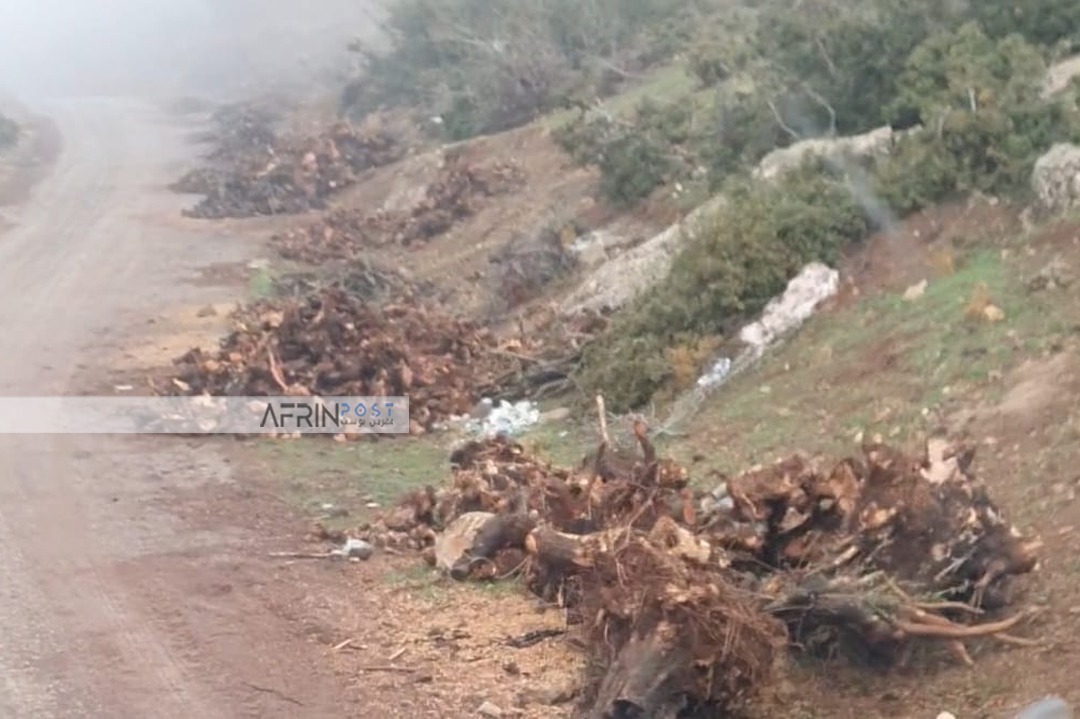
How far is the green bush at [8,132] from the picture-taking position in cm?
3212

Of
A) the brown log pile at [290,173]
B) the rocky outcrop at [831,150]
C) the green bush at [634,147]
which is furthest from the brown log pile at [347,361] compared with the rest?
the brown log pile at [290,173]

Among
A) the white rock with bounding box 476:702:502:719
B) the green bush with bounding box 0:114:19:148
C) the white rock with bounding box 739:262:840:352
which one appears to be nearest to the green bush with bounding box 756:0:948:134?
the white rock with bounding box 739:262:840:352

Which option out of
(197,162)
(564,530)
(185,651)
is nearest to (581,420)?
(564,530)

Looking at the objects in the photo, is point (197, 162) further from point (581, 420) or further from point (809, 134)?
point (581, 420)

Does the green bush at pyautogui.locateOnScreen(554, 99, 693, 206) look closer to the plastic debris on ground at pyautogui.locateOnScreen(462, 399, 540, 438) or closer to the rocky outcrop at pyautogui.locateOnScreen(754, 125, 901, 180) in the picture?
the rocky outcrop at pyautogui.locateOnScreen(754, 125, 901, 180)

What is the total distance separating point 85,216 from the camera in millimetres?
24250

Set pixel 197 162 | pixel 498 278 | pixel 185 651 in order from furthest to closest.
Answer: pixel 197 162 → pixel 498 278 → pixel 185 651

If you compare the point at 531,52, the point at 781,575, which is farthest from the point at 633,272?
the point at 531,52

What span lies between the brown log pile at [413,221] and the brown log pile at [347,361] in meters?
6.67

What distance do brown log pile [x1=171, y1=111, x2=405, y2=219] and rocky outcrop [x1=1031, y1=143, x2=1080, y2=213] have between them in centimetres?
1560

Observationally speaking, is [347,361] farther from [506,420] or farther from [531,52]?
[531,52]

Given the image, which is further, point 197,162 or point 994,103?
point 197,162

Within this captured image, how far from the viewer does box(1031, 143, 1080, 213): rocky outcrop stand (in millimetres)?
10742

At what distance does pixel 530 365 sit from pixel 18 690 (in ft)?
22.2
